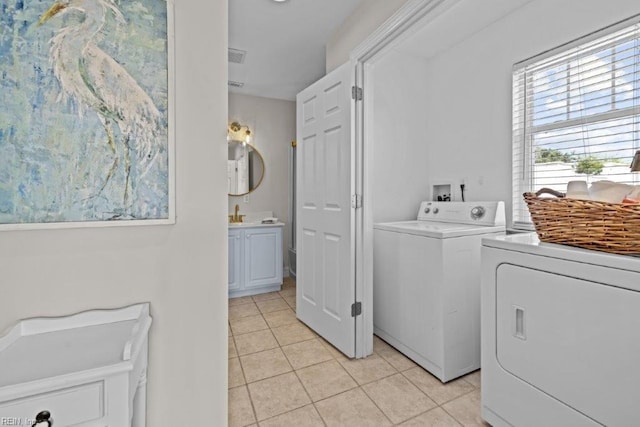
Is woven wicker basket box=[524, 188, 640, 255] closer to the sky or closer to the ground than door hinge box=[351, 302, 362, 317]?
closer to the sky

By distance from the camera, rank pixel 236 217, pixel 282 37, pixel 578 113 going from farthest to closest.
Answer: pixel 236 217 < pixel 282 37 < pixel 578 113

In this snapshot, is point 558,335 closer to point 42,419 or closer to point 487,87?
point 42,419

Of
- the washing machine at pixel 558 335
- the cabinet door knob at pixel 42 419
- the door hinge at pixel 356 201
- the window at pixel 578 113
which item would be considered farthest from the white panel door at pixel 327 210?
the cabinet door knob at pixel 42 419

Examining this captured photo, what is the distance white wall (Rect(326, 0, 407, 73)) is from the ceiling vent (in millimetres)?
859

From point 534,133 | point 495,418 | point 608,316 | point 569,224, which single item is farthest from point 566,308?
point 534,133

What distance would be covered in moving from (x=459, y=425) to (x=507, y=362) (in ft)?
1.39

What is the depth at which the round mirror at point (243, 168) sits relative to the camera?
12.9 feet

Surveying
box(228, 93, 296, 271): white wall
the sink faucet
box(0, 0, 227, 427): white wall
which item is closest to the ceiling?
box(228, 93, 296, 271): white wall

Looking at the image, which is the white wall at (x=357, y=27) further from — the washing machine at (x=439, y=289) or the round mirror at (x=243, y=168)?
the round mirror at (x=243, y=168)

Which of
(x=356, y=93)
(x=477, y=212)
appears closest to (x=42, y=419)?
(x=356, y=93)

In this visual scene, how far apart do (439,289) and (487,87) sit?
1.68 metres

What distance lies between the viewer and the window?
5.44 ft

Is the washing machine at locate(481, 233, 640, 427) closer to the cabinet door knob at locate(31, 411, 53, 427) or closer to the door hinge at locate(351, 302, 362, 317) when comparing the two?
the door hinge at locate(351, 302, 362, 317)

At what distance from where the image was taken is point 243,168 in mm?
3998
